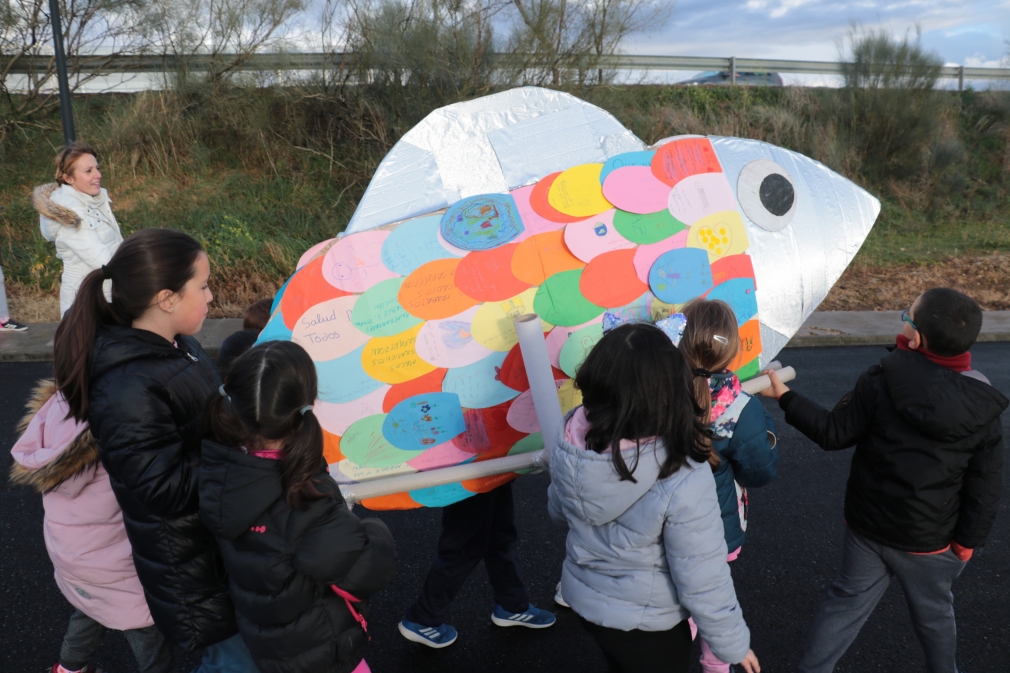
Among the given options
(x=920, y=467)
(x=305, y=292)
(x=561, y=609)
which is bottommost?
(x=561, y=609)

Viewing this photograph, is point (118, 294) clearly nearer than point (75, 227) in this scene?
Yes

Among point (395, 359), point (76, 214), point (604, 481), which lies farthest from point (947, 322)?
point (76, 214)

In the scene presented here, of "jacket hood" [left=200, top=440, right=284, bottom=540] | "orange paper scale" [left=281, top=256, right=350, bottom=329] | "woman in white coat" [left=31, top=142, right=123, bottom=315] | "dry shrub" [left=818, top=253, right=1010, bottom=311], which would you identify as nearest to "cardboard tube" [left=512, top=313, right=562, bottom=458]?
"orange paper scale" [left=281, top=256, right=350, bottom=329]

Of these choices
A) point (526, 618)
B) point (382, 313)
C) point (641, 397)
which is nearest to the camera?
point (641, 397)

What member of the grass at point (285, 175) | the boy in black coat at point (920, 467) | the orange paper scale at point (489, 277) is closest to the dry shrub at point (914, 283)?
the grass at point (285, 175)

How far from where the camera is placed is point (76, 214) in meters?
5.16

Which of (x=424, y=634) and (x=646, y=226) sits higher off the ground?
(x=646, y=226)

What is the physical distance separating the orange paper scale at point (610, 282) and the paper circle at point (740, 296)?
25 cm

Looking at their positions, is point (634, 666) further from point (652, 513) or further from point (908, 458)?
point (908, 458)

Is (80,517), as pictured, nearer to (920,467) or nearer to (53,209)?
(920,467)

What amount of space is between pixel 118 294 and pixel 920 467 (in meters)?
2.21

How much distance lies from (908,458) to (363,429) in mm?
1598

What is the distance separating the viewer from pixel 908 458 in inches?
85.4

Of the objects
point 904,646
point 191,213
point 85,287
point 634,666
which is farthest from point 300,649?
point 191,213
